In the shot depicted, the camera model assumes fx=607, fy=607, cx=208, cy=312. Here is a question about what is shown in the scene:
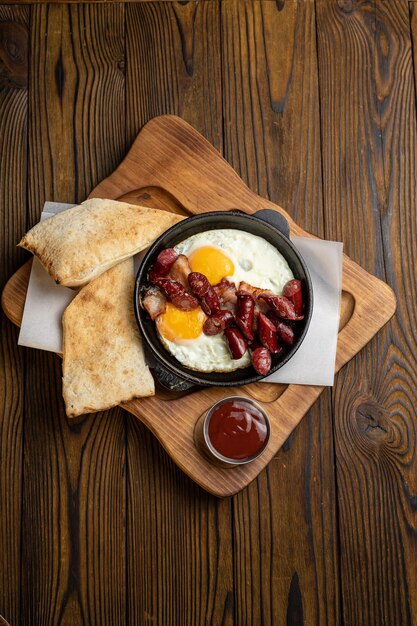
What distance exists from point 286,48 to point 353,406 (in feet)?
5.60

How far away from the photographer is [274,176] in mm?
2803

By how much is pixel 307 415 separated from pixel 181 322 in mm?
762

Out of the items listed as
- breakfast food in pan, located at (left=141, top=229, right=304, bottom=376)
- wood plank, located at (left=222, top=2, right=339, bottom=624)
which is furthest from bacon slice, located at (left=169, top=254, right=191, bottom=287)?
wood plank, located at (left=222, top=2, right=339, bottom=624)

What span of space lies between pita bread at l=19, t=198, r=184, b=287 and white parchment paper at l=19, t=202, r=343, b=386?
0.36ft

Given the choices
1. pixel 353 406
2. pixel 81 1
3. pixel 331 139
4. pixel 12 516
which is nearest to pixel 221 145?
pixel 331 139

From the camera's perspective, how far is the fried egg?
7.84 ft

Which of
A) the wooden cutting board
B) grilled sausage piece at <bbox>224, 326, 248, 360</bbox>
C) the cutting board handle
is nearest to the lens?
grilled sausage piece at <bbox>224, 326, 248, 360</bbox>

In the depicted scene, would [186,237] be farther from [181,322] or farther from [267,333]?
[267,333]

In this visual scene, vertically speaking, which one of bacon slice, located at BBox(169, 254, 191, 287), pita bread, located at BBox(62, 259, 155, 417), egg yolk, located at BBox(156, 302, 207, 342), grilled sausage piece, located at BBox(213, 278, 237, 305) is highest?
bacon slice, located at BBox(169, 254, 191, 287)

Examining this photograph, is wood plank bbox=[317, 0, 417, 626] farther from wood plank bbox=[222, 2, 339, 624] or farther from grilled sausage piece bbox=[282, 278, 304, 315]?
grilled sausage piece bbox=[282, 278, 304, 315]

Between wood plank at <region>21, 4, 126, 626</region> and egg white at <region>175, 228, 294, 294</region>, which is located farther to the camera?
wood plank at <region>21, 4, 126, 626</region>

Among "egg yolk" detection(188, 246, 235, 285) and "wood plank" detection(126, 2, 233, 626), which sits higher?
"egg yolk" detection(188, 246, 235, 285)

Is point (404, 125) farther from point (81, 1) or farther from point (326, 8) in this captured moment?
point (81, 1)

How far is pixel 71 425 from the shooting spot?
269 cm
